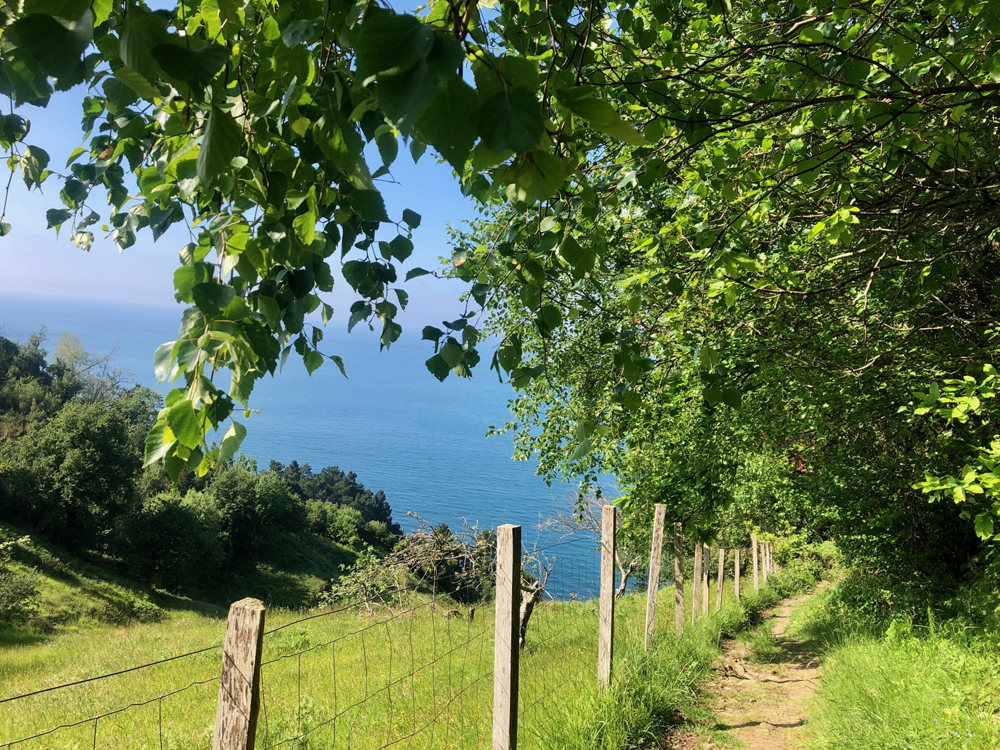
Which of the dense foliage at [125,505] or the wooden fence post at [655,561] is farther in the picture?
the dense foliage at [125,505]

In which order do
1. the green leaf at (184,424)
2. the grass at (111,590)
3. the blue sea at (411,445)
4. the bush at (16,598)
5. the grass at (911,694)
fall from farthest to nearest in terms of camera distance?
the blue sea at (411,445)
the grass at (111,590)
the bush at (16,598)
the grass at (911,694)
the green leaf at (184,424)

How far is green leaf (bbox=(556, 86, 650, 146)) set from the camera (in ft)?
2.64

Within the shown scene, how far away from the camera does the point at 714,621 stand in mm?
9984

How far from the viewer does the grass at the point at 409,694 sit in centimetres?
412

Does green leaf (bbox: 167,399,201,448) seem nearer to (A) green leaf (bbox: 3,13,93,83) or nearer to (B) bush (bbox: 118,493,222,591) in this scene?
(A) green leaf (bbox: 3,13,93,83)

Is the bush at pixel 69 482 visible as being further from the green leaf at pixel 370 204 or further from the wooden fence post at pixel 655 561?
the green leaf at pixel 370 204

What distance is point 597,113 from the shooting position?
833 millimetres

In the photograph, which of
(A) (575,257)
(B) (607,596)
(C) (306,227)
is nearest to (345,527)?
(B) (607,596)

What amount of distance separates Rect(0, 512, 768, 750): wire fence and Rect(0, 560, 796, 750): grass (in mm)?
22

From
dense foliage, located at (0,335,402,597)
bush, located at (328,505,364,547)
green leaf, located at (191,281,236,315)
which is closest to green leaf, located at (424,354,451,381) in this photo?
green leaf, located at (191,281,236,315)

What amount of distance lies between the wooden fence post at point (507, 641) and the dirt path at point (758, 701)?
90.5 inches

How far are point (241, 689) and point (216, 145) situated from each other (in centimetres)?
168

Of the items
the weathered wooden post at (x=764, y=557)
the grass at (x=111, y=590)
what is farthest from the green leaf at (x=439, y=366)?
the grass at (x=111, y=590)

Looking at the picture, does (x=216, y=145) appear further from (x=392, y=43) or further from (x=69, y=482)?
(x=69, y=482)
